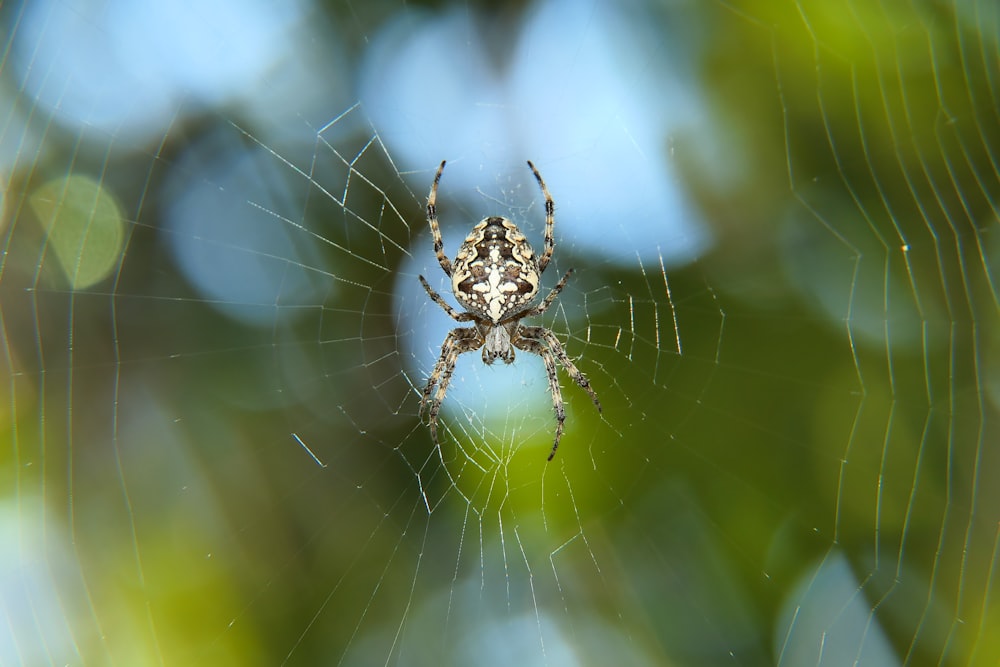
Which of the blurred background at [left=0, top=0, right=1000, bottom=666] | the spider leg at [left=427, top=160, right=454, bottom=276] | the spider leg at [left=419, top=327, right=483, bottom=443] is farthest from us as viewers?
the spider leg at [left=427, top=160, right=454, bottom=276]

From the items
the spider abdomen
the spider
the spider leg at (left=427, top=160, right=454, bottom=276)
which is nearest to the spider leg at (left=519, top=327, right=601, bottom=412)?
Result: the spider

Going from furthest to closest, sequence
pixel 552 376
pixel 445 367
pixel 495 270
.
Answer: pixel 445 367 → pixel 552 376 → pixel 495 270

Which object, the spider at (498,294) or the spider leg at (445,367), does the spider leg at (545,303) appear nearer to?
the spider at (498,294)

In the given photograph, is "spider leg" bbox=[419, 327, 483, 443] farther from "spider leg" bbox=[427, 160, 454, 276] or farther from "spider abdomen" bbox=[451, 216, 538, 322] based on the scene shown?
"spider leg" bbox=[427, 160, 454, 276]

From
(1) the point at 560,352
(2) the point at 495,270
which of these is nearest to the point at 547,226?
(2) the point at 495,270

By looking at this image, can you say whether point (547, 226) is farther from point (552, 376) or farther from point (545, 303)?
point (552, 376)

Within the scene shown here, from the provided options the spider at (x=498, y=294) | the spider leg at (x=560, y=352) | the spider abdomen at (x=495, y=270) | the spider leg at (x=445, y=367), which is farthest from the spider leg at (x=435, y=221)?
the spider leg at (x=560, y=352)
